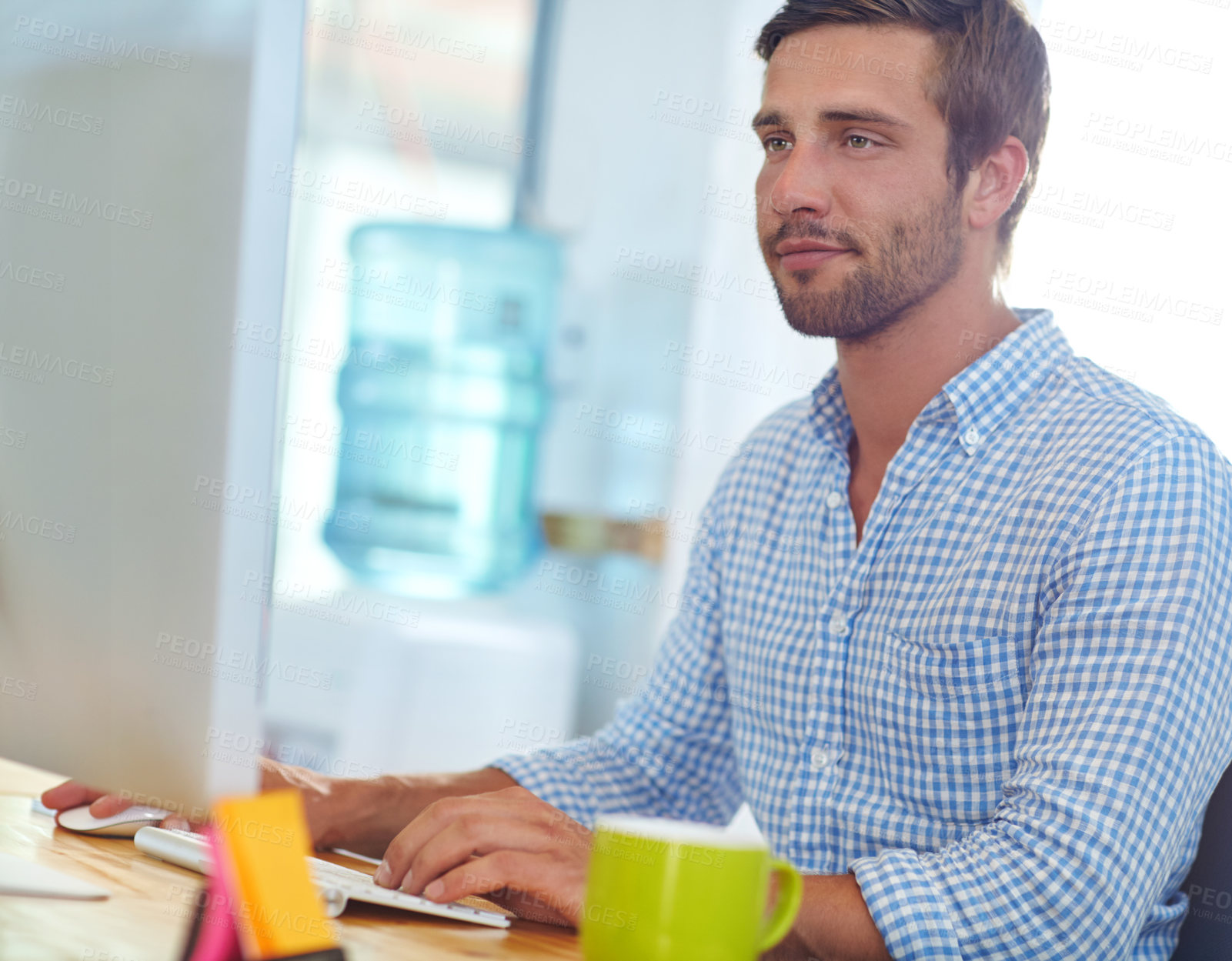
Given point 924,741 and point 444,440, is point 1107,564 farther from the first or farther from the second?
point 444,440

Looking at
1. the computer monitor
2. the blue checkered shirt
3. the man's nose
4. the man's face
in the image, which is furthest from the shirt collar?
the computer monitor

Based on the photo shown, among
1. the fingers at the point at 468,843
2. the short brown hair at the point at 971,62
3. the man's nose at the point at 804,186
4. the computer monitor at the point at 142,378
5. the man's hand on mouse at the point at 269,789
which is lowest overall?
the man's hand on mouse at the point at 269,789

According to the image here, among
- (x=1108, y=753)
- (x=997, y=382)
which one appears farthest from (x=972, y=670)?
(x=997, y=382)

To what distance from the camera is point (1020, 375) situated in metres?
1.09

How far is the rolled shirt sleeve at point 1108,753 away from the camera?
0.78 meters

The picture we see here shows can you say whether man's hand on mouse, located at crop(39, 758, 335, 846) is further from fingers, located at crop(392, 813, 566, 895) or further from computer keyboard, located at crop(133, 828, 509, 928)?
fingers, located at crop(392, 813, 566, 895)

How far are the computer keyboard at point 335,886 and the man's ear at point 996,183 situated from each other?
865 millimetres

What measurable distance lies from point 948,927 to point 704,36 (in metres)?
2.45

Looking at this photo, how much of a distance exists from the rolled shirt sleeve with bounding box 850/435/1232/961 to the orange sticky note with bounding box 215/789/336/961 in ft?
1.41

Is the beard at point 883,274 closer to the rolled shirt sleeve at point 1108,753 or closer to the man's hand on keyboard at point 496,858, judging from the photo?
the rolled shirt sleeve at point 1108,753

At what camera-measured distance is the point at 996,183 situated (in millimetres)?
1249

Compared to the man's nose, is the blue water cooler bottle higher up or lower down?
lower down

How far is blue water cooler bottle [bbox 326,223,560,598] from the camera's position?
3.38 m

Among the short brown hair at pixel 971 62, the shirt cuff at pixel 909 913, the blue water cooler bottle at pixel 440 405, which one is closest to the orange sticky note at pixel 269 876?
the shirt cuff at pixel 909 913
